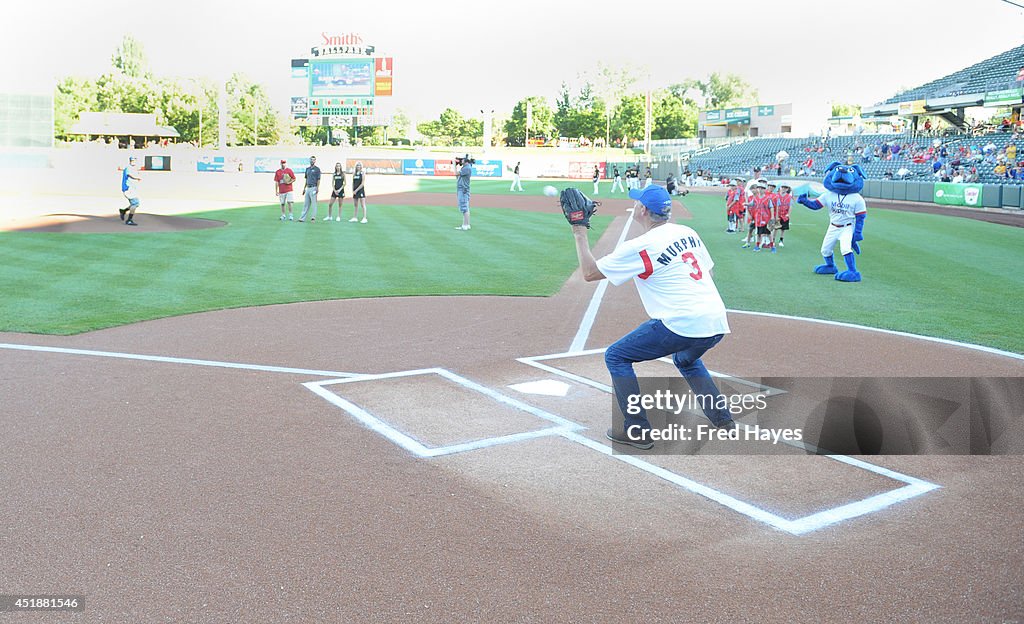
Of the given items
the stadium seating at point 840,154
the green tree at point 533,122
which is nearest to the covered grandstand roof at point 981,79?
the stadium seating at point 840,154

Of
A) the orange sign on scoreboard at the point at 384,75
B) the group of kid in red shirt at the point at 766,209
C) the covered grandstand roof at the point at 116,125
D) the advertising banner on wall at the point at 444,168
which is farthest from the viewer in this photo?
the covered grandstand roof at the point at 116,125

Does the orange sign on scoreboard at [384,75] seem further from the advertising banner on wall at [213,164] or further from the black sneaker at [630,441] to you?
the black sneaker at [630,441]

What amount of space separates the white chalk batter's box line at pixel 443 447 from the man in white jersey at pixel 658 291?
26.0 inches

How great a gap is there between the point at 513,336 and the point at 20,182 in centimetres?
4901

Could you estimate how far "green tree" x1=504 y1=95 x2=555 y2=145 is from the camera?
386ft

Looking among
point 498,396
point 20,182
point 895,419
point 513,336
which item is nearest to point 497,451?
point 498,396

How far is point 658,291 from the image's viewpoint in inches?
251

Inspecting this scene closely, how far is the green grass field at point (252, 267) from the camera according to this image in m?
12.5

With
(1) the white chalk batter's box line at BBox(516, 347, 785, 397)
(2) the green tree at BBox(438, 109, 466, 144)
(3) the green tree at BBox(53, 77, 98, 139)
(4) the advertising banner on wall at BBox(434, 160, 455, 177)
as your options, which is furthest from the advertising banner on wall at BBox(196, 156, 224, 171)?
(1) the white chalk batter's box line at BBox(516, 347, 785, 397)

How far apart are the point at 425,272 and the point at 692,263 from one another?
413 inches

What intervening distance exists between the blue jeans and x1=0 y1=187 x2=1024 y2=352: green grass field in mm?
5700

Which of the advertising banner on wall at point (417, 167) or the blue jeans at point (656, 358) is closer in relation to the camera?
the blue jeans at point (656, 358)

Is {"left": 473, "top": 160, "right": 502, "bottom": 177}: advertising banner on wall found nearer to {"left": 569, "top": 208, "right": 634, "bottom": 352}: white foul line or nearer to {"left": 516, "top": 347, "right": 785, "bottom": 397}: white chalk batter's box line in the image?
{"left": 569, "top": 208, "right": 634, "bottom": 352}: white foul line

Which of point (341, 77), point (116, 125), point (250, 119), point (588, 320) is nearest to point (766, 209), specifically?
point (588, 320)
